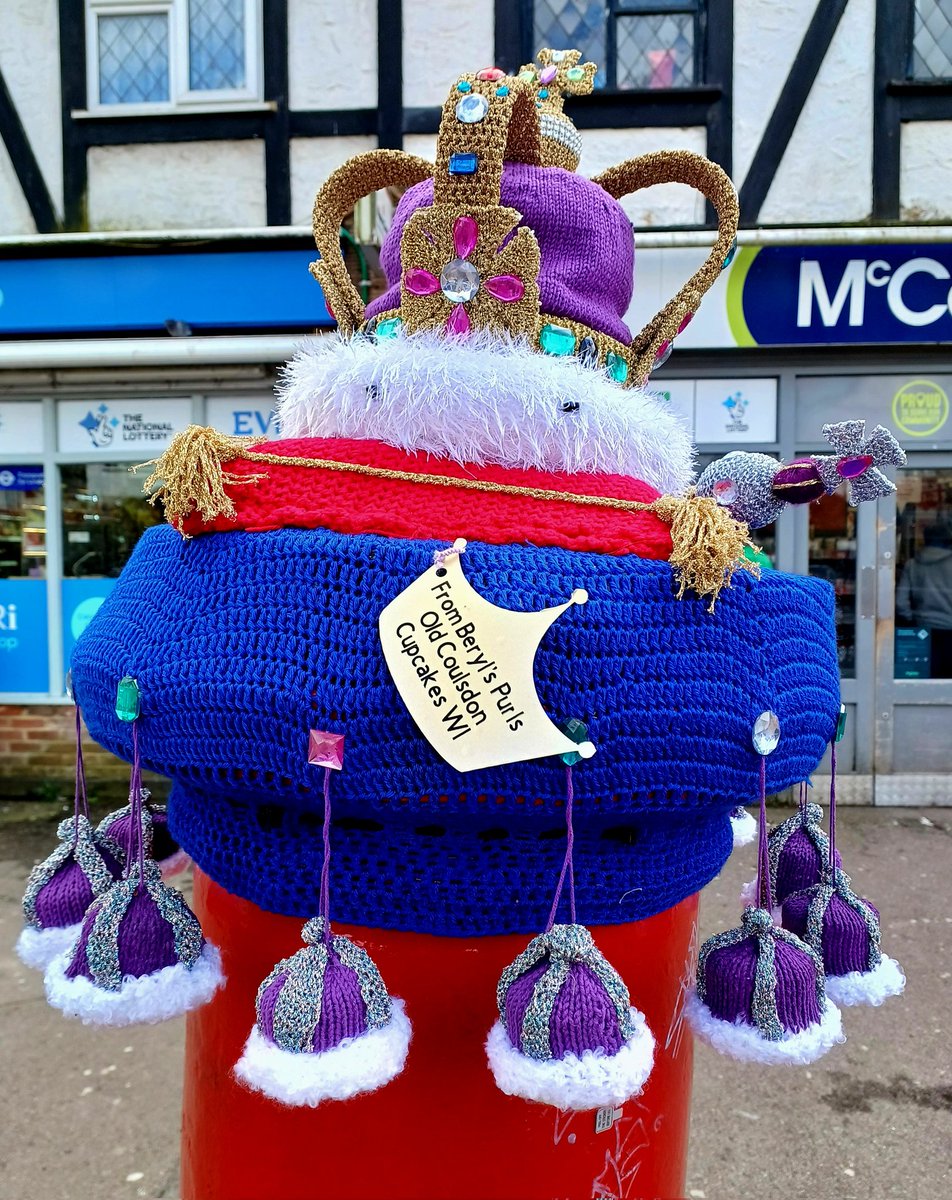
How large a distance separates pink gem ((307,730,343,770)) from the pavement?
5.83 ft

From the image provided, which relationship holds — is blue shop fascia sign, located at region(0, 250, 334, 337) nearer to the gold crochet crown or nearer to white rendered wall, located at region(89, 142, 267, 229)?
white rendered wall, located at region(89, 142, 267, 229)

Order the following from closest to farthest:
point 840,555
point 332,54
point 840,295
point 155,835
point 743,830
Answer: point 155,835 → point 743,830 → point 840,295 → point 332,54 → point 840,555

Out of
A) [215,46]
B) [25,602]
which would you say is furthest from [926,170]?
[25,602]

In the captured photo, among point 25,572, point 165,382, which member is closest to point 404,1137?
point 165,382

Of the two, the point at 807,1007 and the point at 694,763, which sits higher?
the point at 694,763

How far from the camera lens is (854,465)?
1.04 m

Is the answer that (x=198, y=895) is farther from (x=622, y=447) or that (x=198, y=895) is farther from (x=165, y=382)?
(x=165, y=382)

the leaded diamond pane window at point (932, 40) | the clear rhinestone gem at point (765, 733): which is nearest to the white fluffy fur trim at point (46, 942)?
the clear rhinestone gem at point (765, 733)

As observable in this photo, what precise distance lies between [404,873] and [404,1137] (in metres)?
0.31

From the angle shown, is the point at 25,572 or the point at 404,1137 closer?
the point at 404,1137

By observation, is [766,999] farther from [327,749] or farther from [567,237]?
[567,237]

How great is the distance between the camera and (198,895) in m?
1.21

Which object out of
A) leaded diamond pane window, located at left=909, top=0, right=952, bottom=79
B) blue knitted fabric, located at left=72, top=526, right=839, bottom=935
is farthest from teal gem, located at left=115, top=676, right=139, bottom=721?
leaded diamond pane window, located at left=909, top=0, right=952, bottom=79

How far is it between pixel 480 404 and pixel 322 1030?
0.62 metres
